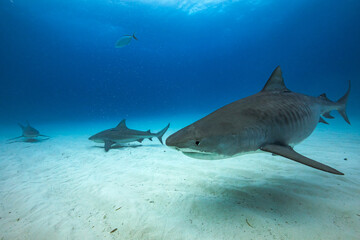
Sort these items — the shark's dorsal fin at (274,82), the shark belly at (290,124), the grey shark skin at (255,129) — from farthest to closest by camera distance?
the shark's dorsal fin at (274,82)
the shark belly at (290,124)
the grey shark skin at (255,129)

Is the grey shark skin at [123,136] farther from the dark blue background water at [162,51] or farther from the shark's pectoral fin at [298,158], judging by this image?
the dark blue background water at [162,51]

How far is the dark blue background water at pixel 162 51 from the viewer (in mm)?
35656

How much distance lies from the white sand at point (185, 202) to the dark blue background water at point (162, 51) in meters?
31.1

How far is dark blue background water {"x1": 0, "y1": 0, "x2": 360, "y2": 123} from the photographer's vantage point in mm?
35656

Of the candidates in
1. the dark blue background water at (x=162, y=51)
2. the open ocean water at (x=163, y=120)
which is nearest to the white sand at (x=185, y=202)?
the open ocean water at (x=163, y=120)

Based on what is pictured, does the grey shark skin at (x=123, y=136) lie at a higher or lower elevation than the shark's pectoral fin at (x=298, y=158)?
higher

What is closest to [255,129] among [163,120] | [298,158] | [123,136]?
[298,158]

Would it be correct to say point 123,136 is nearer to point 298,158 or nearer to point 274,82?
point 274,82

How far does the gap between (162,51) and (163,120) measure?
54.0m

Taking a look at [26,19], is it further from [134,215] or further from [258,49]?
[258,49]

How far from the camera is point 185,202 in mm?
2379

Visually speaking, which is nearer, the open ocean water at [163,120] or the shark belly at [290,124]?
the open ocean water at [163,120]

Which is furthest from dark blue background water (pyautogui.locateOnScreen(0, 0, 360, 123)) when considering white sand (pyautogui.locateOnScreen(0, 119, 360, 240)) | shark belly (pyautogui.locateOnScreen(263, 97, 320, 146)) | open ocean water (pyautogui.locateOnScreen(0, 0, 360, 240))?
white sand (pyautogui.locateOnScreen(0, 119, 360, 240))

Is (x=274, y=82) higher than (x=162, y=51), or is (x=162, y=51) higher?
(x=162, y=51)
